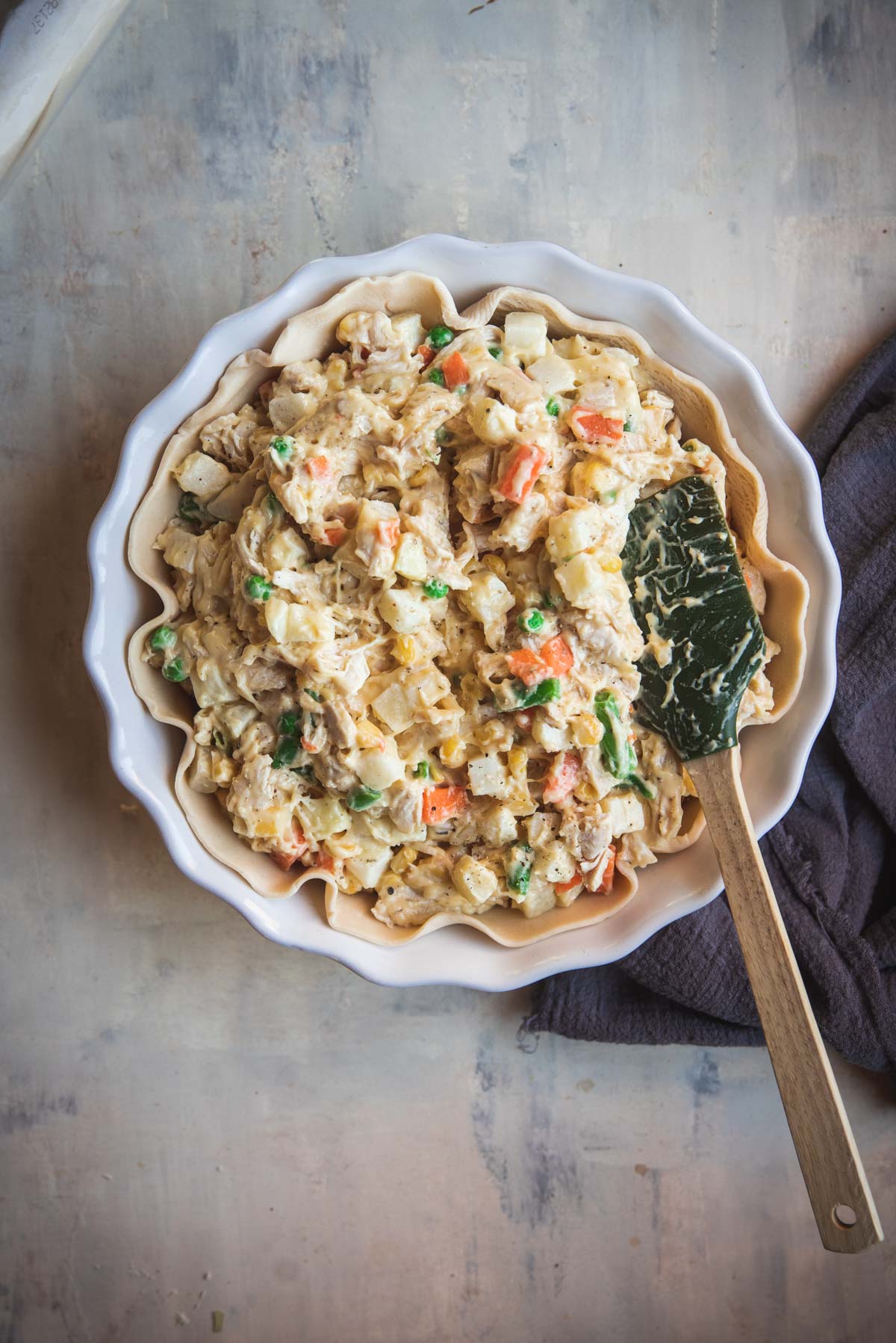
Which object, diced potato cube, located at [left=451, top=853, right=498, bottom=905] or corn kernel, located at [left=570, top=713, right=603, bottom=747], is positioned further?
diced potato cube, located at [left=451, top=853, right=498, bottom=905]

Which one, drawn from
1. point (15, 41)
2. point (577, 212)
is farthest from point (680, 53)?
point (15, 41)

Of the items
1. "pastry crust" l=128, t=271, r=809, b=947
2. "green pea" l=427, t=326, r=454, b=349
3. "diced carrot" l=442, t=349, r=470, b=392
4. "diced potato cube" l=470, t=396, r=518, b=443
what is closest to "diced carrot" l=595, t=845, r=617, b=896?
"pastry crust" l=128, t=271, r=809, b=947

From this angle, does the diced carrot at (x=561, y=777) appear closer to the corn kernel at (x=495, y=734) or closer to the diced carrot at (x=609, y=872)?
the corn kernel at (x=495, y=734)

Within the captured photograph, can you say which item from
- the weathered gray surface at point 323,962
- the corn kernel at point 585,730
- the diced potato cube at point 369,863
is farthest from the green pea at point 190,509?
the corn kernel at point 585,730

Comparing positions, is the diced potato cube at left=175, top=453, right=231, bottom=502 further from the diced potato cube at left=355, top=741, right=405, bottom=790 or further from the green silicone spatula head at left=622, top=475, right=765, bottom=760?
the green silicone spatula head at left=622, top=475, right=765, bottom=760

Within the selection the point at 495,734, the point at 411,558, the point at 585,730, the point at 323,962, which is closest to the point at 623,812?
the point at 585,730

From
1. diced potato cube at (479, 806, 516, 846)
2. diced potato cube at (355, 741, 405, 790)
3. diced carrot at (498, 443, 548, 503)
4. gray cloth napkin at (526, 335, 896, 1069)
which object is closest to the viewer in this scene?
diced carrot at (498, 443, 548, 503)
